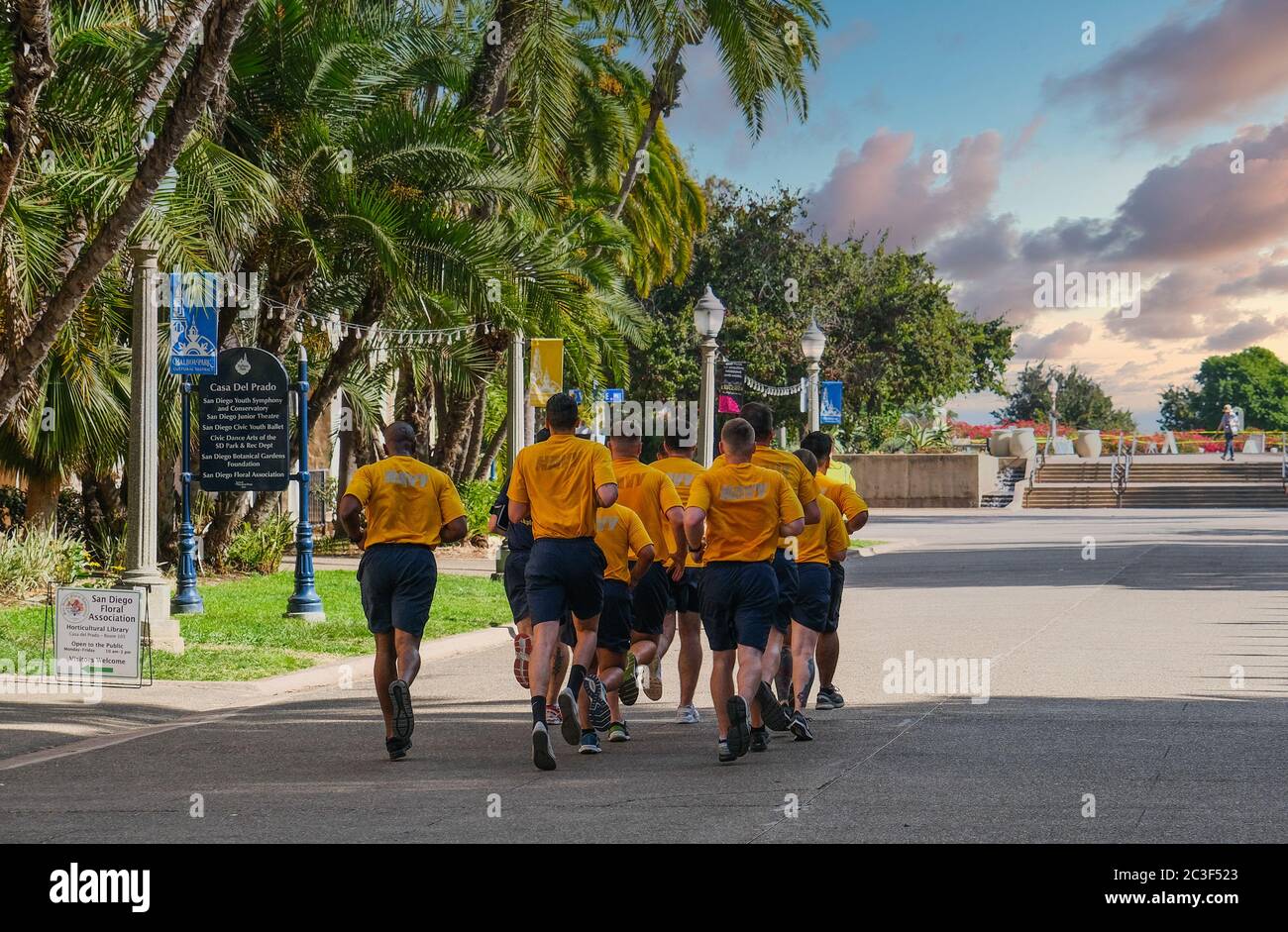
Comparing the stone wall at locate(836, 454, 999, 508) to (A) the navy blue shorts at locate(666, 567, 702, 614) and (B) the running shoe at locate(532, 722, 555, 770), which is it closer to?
(A) the navy blue shorts at locate(666, 567, 702, 614)

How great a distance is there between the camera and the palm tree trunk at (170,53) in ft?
43.1

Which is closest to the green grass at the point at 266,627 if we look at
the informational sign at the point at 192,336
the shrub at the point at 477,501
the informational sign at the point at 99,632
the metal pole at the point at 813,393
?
the informational sign at the point at 99,632

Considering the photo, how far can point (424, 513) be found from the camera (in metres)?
8.95

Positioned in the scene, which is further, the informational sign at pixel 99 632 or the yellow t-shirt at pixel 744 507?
the informational sign at pixel 99 632

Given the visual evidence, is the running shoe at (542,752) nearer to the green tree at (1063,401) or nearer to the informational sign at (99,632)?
the informational sign at (99,632)

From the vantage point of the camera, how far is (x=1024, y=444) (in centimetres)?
5862

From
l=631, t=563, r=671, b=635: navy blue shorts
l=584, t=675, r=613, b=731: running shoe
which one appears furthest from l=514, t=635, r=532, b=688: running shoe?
l=631, t=563, r=671, b=635: navy blue shorts

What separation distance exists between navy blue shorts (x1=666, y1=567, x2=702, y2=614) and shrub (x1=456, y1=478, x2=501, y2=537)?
1867 cm

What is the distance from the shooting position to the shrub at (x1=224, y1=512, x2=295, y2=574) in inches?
848

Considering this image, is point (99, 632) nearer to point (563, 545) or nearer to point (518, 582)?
point (518, 582)

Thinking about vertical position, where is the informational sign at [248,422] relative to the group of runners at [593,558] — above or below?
above

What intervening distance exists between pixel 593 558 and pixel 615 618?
0.59 meters

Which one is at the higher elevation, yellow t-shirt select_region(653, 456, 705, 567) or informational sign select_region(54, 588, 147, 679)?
yellow t-shirt select_region(653, 456, 705, 567)

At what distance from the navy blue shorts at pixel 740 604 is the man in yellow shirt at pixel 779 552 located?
266 millimetres
